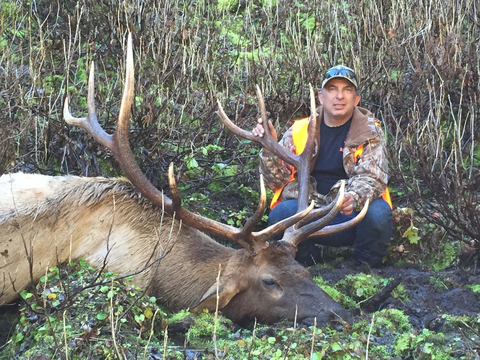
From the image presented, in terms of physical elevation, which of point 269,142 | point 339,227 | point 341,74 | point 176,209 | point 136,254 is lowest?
point 136,254

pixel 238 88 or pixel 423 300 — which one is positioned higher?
pixel 238 88

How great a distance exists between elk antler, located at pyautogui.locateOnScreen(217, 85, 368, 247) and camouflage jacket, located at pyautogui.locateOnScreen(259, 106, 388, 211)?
0.29m

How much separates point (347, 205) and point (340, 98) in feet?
3.41

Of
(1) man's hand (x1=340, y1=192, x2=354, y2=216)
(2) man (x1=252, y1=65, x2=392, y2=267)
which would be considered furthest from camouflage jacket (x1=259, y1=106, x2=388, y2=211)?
(1) man's hand (x1=340, y1=192, x2=354, y2=216)

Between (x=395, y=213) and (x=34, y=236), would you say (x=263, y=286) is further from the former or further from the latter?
(x=395, y=213)

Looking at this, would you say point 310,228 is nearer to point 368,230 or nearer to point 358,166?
point 368,230

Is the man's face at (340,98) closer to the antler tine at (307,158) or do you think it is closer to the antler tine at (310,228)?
the antler tine at (307,158)

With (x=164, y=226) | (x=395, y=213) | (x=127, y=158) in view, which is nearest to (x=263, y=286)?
(x=164, y=226)

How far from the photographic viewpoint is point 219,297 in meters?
3.77

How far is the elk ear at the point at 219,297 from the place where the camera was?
12.3ft

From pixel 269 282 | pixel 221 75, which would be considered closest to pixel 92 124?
pixel 269 282

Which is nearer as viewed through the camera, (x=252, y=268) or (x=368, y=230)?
(x=252, y=268)

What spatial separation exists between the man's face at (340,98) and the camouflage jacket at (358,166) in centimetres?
12

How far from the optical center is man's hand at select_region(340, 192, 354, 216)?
471 centimetres
